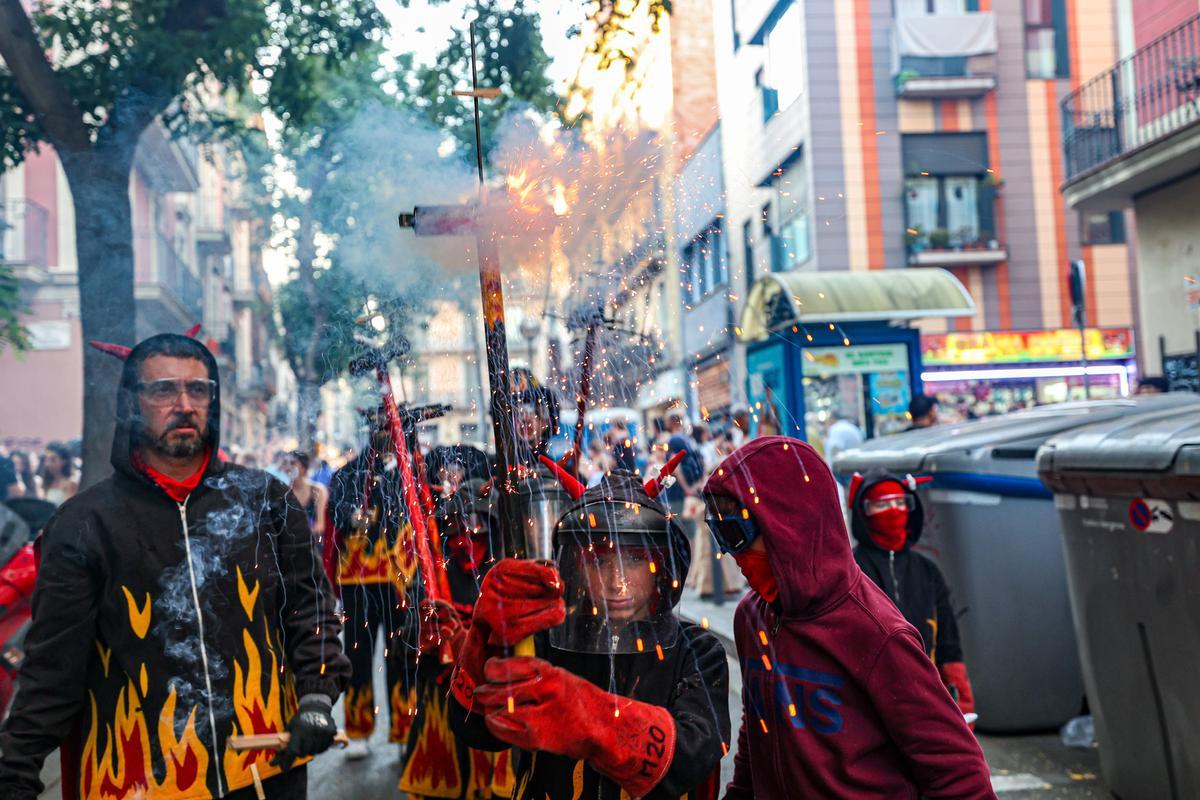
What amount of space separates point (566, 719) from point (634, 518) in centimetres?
63

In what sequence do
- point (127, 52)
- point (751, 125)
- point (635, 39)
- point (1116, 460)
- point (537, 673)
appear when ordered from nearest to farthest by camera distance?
1. point (537, 673)
2. point (751, 125)
3. point (635, 39)
4. point (1116, 460)
5. point (127, 52)

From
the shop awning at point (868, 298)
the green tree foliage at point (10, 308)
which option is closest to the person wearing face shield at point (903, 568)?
the shop awning at point (868, 298)

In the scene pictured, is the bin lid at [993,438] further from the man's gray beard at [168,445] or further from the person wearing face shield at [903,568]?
the man's gray beard at [168,445]

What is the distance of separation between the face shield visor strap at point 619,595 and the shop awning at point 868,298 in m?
8.32

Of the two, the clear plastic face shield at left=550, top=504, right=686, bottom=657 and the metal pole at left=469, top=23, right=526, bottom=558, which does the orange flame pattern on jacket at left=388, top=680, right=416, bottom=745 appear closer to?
the metal pole at left=469, top=23, right=526, bottom=558

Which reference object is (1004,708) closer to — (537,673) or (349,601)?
(349,601)

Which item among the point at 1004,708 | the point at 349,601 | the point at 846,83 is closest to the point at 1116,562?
the point at 1004,708

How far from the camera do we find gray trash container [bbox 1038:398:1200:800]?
13.6ft

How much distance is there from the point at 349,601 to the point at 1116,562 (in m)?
3.99

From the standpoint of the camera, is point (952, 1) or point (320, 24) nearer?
point (320, 24)

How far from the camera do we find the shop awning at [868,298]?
1116cm

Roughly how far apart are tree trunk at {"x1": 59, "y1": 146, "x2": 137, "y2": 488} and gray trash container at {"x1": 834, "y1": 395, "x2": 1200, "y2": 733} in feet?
17.2

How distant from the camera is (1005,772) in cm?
573

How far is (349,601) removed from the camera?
6.56 metres
